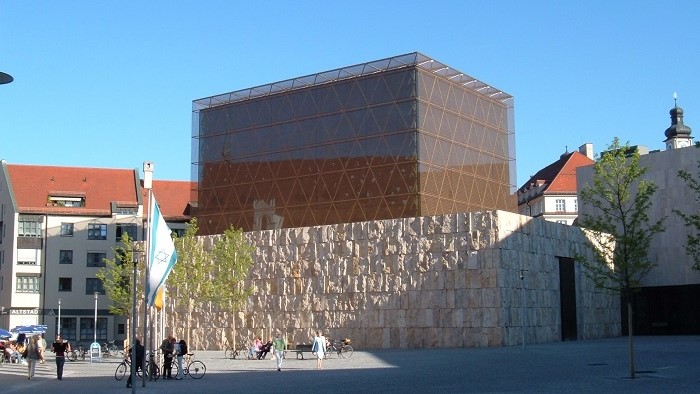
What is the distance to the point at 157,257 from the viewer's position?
1036 inches

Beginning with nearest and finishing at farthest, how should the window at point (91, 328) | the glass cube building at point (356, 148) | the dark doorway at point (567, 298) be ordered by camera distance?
the dark doorway at point (567, 298), the glass cube building at point (356, 148), the window at point (91, 328)

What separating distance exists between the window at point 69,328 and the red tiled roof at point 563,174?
180ft

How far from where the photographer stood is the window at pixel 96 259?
8000 centimetres

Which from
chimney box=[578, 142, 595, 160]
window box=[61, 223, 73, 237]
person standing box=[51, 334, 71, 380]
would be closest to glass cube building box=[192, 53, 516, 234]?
window box=[61, 223, 73, 237]

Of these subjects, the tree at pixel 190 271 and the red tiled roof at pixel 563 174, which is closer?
the tree at pixel 190 271

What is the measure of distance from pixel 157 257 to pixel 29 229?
5723 cm

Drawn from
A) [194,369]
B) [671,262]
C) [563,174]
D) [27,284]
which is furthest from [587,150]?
[194,369]

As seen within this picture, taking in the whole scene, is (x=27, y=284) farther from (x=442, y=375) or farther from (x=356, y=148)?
(x=442, y=375)

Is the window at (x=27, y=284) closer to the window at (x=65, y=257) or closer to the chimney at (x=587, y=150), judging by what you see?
the window at (x=65, y=257)

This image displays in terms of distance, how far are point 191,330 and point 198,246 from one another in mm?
6613

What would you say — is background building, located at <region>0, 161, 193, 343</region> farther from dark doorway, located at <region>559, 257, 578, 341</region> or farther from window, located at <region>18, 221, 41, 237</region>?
dark doorway, located at <region>559, 257, 578, 341</region>

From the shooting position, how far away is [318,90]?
6391 cm

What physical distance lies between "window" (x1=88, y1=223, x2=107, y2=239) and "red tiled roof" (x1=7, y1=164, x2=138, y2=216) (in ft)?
3.47

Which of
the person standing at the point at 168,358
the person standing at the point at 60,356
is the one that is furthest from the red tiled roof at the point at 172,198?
the person standing at the point at 168,358
